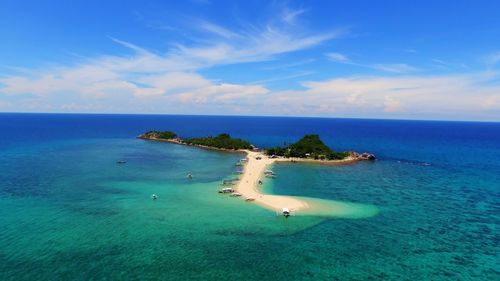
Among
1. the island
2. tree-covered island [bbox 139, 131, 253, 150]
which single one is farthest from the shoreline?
tree-covered island [bbox 139, 131, 253, 150]

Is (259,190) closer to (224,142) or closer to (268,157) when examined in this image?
(268,157)

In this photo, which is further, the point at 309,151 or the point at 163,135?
the point at 163,135

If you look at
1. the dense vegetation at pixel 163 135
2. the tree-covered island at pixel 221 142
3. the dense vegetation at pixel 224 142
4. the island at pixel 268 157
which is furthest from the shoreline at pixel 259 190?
the dense vegetation at pixel 163 135

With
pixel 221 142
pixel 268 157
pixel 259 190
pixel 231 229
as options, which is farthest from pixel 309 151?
pixel 231 229

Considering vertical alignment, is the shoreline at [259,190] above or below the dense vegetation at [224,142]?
below

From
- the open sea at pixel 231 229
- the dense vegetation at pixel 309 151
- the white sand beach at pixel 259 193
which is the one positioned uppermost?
the dense vegetation at pixel 309 151

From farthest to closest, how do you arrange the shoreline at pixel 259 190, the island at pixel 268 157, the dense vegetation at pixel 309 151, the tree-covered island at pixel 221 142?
1. the tree-covered island at pixel 221 142
2. the dense vegetation at pixel 309 151
3. the island at pixel 268 157
4. the shoreline at pixel 259 190

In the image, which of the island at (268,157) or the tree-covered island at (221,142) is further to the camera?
the tree-covered island at (221,142)

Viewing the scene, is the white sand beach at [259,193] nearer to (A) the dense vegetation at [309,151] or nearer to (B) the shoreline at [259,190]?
(B) the shoreline at [259,190]

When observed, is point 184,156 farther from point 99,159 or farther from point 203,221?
point 203,221
